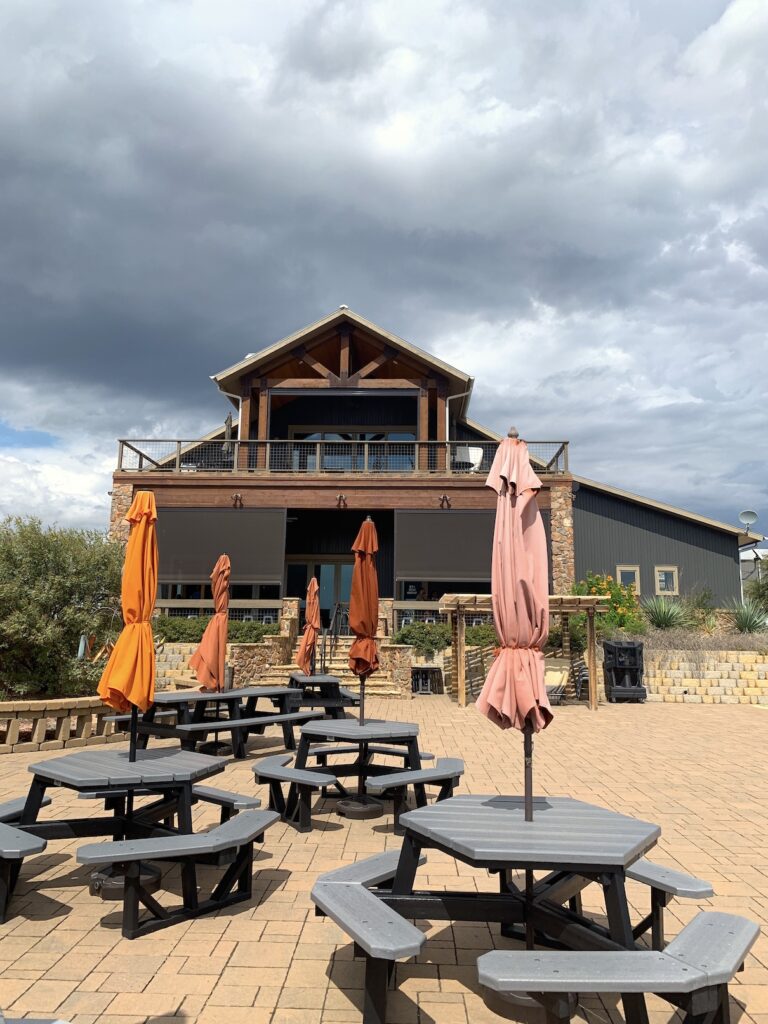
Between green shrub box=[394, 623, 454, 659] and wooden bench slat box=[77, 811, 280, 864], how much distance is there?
1220 centimetres

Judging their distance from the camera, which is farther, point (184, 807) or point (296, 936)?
point (184, 807)

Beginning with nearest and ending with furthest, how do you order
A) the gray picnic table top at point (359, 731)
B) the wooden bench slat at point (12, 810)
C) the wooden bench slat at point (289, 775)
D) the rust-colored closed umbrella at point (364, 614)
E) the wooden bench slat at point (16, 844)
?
the wooden bench slat at point (16, 844), the wooden bench slat at point (12, 810), the wooden bench slat at point (289, 775), the gray picnic table top at point (359, 731), the rust-colored closed umbrella at point (364, 614)

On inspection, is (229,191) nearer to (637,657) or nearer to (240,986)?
(637,657)

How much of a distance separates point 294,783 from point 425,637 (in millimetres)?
10875

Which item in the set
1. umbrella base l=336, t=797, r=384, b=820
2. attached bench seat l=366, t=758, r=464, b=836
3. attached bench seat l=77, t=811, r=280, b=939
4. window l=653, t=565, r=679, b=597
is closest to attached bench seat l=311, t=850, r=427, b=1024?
attached bench seat l=77, t=811, r=280, b=939

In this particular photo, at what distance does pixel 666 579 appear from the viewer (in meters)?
21.7

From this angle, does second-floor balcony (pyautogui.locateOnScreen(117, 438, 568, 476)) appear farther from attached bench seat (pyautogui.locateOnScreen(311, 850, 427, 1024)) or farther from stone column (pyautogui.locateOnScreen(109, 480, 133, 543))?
attached bench seat (pyautogui.locateOnScreen(311, 850, 427, 1024))

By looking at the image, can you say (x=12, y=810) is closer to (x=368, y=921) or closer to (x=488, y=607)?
(x=368, y=921)

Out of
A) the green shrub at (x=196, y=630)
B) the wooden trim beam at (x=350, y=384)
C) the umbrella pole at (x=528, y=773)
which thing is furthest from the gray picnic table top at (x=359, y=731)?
the wooden trim beam at (x=350, y=384)

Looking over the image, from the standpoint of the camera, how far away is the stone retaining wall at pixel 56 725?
293 inches

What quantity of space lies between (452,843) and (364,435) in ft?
66.0

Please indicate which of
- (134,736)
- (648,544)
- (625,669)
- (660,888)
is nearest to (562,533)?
(648,544)

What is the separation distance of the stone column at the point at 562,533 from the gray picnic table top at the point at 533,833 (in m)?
15.6

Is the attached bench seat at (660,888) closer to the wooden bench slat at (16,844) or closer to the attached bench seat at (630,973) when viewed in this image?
the attached bench seat at (630,973)
